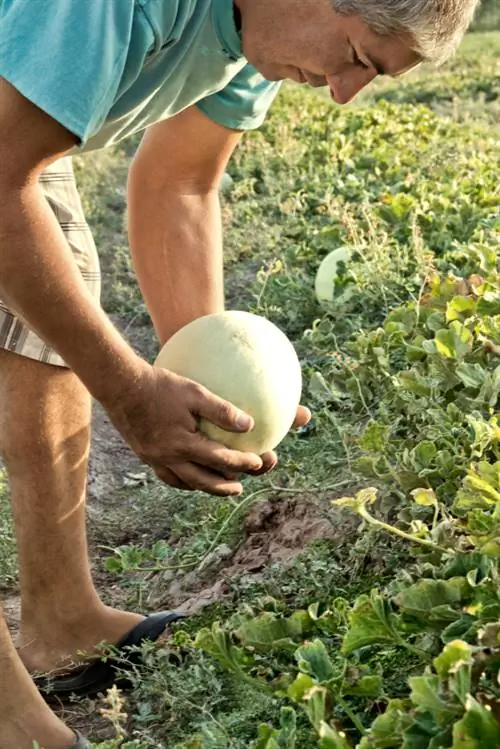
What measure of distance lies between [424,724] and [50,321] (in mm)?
1079

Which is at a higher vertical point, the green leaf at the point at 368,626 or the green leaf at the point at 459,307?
the green leaf at the point at 368,626

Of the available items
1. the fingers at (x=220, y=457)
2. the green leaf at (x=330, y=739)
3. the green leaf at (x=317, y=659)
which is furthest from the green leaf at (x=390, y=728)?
the fingers at (x=220, y=457)

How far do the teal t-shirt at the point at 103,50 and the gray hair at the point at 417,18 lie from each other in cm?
32

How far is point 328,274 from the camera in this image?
517 cm

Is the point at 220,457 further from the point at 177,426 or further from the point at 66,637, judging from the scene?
the point at 66,637

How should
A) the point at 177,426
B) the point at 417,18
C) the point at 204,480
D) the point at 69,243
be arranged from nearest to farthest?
1. the point at 417,18
2. the point at 177,426
3. the point at 204,480
4. the point at 69,243

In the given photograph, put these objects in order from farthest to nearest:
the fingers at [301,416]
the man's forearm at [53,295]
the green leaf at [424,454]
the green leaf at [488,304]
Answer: the green leaf at [488,304] → the fingers at [301,416] → the green leaf at [424,454] → the man's forearm at [53,295]

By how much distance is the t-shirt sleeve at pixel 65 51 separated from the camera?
7.41ft

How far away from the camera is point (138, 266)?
354 cm

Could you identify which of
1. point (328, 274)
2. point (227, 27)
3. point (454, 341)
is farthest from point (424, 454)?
point (328, 274)

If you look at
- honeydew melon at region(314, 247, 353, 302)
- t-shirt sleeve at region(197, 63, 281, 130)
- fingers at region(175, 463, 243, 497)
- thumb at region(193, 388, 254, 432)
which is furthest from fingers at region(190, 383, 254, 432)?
honeydew melon at region(314, 247, 353, 302)

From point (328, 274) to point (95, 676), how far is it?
2.38m

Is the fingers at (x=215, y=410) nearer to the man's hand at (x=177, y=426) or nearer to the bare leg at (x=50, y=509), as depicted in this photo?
the man's hand at (x=177, y=426)

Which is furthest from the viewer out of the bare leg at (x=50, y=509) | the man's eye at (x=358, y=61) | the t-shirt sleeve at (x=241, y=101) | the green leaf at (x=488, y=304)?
the green leaf at (x=488, y=304)
